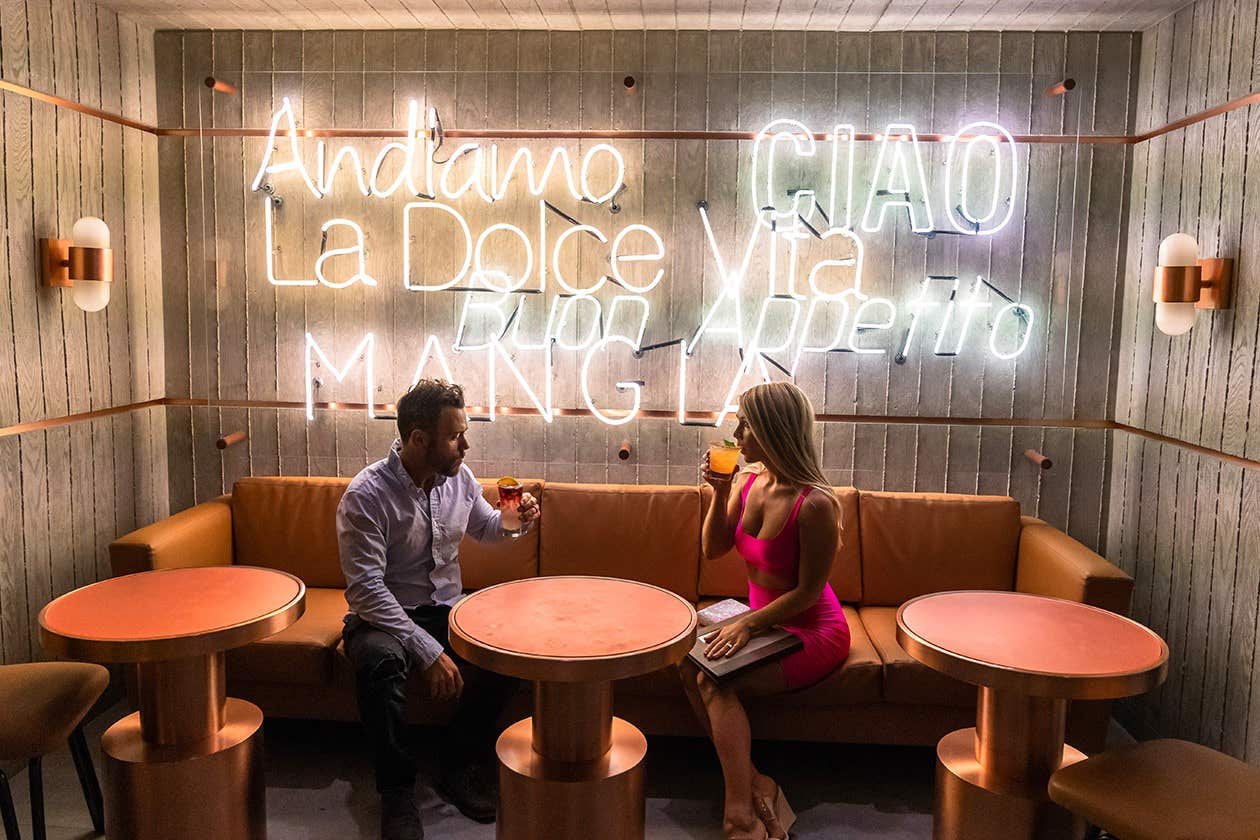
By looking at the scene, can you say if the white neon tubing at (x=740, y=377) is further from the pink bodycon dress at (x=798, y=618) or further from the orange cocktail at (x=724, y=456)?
the orange cocktail at (x=724, y=456)

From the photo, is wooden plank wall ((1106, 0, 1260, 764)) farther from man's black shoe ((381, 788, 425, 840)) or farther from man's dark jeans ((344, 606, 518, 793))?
man's black shoe ((381, 788, 425, 840))

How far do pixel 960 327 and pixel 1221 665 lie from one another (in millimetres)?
1559

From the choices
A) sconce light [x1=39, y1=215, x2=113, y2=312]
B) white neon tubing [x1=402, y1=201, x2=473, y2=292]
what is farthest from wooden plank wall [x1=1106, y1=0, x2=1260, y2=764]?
sconce light [x1=39, y1=215, x2=113, y2=312]

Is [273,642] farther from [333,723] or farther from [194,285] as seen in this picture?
[194,285]

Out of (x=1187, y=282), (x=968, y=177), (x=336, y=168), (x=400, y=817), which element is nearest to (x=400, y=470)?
(x=400, y=817)

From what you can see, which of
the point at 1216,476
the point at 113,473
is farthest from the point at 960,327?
the point at 113,473

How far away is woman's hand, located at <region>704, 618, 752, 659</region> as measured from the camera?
2.76 metres

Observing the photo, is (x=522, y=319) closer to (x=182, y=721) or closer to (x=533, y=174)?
(x=533, y=174)

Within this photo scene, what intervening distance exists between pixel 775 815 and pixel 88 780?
207 cm

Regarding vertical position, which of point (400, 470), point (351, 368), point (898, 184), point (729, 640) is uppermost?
point (898, 184)

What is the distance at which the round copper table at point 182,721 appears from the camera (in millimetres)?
2357

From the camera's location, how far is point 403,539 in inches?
117

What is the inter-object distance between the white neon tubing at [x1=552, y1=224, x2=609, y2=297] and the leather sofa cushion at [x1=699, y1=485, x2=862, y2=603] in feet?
3.29

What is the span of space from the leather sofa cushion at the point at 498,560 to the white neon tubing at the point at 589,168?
131 centimetres
